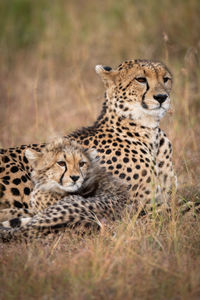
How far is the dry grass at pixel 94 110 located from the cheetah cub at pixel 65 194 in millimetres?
113

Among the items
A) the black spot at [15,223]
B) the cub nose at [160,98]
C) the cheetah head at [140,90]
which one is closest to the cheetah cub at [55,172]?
the black spot at [15,223]

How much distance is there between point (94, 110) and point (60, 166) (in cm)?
287

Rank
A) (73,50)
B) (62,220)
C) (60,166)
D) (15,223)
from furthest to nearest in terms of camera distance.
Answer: (73,50), (60,166), (15,223), (62,220)

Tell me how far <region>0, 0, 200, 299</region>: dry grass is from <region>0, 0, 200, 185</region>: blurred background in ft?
0.06

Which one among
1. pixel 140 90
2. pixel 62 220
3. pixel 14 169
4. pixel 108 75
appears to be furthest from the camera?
pixel 108 75

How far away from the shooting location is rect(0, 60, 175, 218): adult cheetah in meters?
4.23

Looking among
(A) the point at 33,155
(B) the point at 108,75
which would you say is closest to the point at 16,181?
(A) the point at 33,155

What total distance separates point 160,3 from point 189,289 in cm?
669

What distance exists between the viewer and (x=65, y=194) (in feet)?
12.9

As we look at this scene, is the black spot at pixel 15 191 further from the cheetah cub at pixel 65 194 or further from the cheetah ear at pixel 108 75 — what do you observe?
the cheetah ear at pixel 108 75

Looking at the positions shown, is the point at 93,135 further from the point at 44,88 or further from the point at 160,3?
the point at 160,3

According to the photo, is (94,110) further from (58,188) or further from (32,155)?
(58,188)

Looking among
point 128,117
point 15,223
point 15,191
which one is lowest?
point 15,223

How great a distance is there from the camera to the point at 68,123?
6844 mm
